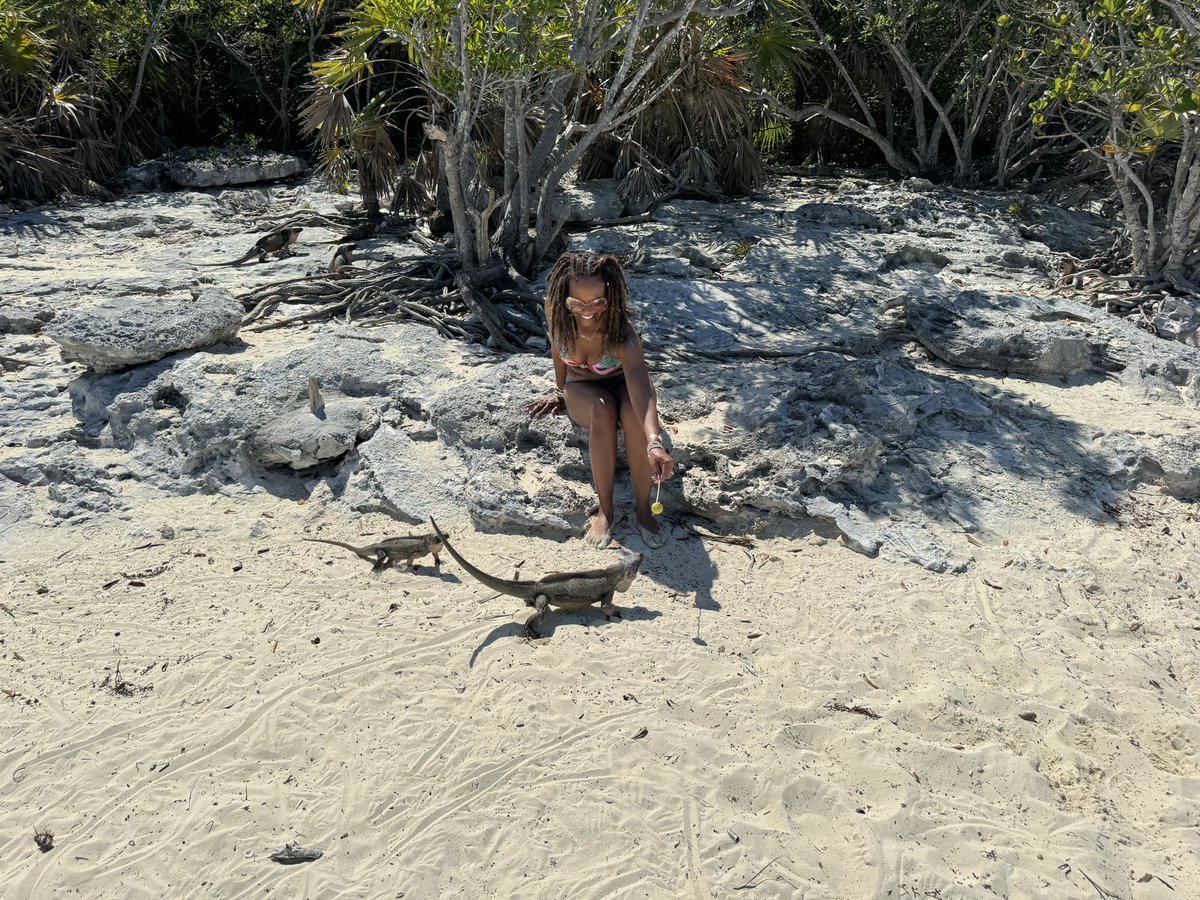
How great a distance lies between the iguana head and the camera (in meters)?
3.67

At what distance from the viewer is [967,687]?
132 inches

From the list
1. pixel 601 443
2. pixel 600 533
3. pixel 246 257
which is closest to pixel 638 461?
pixel 601 443

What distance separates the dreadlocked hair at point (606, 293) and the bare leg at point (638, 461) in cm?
30

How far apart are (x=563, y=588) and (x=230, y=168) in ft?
34.0

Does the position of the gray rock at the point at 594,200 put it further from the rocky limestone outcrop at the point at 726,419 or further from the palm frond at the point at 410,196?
the rocky limestone outcrop at the point at 726,419

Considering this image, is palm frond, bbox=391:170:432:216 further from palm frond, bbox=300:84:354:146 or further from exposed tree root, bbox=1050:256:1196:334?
exposed tree root, bbox=1050:256:1196:334

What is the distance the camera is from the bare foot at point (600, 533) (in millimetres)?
4094

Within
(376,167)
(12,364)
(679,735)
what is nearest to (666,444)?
(679,735)

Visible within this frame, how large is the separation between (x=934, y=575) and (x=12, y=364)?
5582mm

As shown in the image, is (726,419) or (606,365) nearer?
(606,365)

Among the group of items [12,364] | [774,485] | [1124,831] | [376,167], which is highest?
[376,167]

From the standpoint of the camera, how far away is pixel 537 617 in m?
3.53

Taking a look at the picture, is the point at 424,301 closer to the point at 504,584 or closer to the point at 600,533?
the point at 600,533

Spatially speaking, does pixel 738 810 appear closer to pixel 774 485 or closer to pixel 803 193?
pixel 774 485
